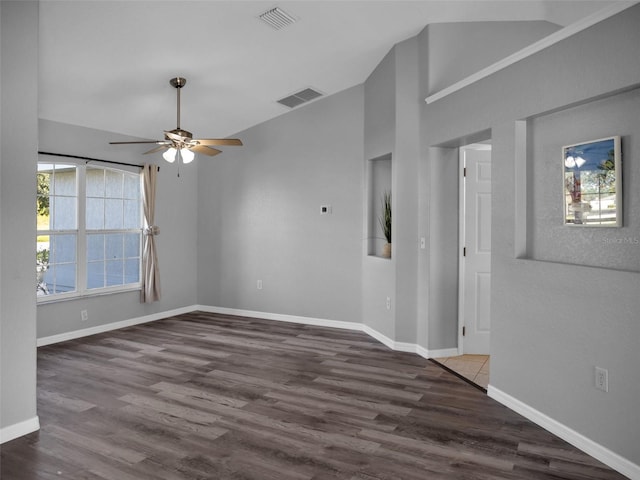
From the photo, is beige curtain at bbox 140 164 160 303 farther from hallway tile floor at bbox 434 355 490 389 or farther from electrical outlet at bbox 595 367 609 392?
electrical outlet at bbox 595 367 609 392

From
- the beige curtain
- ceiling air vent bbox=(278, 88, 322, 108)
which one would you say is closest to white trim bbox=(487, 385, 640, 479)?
ceiling air vent bbox=(278, 88, 322, 108)

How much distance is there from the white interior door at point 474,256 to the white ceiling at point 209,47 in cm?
141

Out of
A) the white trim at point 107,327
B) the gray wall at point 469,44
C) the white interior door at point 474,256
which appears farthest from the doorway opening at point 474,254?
the white trim at point 107,327

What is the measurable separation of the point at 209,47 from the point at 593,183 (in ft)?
11.2

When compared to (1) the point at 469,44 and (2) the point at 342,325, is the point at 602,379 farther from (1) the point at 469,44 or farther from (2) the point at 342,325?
(2) the point at 342,325

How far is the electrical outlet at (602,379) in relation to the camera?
2.50 metres

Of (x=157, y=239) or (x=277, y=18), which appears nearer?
(x=277, y=18)

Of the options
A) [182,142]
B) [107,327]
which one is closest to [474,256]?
[182,142]

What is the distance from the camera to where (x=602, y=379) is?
99.6 inches

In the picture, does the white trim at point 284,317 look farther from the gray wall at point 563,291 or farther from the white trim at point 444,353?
the gray wall at point 563,291

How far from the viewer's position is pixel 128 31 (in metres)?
3.69

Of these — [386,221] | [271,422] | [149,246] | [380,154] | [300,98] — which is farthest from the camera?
[149,246]

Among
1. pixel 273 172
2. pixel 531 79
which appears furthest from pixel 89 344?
pixel 531 79

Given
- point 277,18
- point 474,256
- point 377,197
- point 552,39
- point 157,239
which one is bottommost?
point 474,256
